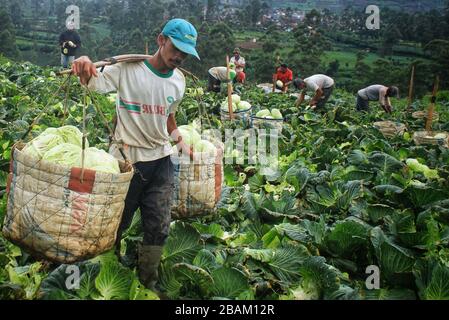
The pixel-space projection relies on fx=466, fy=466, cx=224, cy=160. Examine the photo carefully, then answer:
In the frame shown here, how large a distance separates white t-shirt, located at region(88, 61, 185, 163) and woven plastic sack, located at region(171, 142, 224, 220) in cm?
69

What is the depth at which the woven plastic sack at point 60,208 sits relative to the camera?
2215 millimetres

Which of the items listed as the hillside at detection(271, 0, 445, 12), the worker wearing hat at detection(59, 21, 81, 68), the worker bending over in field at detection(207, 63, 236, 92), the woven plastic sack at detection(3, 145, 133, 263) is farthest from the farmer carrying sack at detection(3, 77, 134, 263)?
the hillside at detection(271, 0, 445, 12)

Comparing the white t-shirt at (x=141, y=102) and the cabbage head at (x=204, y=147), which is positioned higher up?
the white t-shirt at (x=141, y=102)

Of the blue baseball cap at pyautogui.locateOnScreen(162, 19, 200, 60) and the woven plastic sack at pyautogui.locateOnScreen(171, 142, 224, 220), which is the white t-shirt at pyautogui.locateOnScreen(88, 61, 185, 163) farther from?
the woven plastic sack at pyautogui.locateOnScreen(171, 142, 224, 220)

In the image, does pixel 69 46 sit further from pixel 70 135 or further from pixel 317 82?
pixel 70 135

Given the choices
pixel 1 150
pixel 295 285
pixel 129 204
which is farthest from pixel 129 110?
pixel 1 150

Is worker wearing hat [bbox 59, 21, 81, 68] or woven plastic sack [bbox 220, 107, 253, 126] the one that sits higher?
worker wearing hat [bbox 59, 21, 81, 68]

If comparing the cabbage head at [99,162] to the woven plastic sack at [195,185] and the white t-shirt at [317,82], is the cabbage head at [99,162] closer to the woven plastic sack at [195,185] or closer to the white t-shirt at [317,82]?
the woven plastic sack at [195,185]

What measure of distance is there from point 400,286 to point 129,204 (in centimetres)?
176

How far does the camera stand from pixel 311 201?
14.1 ft

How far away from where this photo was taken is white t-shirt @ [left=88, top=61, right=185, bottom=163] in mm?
2646

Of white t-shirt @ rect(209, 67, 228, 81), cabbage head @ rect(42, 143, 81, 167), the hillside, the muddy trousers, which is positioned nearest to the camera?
cabbage head @ rect(42, 143, 81, 167)

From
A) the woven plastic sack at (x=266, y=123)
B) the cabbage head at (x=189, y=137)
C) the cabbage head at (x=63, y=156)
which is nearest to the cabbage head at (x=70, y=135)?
the cabbage head at (x=63, y=156)

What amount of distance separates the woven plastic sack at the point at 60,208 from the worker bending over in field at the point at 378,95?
330 inches
